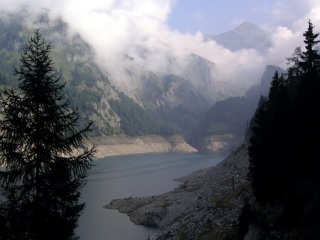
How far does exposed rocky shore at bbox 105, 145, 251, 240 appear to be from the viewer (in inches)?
2130

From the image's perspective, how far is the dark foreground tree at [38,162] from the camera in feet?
56.4

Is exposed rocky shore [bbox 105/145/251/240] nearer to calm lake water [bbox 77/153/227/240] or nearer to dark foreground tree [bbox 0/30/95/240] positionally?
calm lake water [bbox 77/153/227/240]

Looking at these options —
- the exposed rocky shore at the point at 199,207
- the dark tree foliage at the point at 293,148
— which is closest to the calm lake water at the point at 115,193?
the exposed rocky shore at the point at 199,207

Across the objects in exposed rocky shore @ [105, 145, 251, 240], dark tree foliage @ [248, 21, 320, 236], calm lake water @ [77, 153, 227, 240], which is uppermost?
dark tree foliage @ [248, 21, 320, 236]

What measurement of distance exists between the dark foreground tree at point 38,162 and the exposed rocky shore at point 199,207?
94.8ft

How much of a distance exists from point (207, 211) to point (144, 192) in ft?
217

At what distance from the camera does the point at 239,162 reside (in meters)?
96.4

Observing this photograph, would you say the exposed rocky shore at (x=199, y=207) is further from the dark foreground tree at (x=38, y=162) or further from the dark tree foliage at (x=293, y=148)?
the dark foreground tree at (x=38, y=162)

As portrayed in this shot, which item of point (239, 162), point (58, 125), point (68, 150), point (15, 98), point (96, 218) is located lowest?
point (96, 218)

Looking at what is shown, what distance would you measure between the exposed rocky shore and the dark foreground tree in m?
28.9

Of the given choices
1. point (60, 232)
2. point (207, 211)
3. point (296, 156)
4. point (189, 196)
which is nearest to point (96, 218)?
point (189, 196)

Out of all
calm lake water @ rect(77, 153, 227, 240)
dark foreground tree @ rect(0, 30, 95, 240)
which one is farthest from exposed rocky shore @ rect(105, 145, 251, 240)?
dark foreground tree @ rect(0, 30, 95, 240)

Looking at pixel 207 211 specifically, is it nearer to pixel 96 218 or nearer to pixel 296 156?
pixel 296 156

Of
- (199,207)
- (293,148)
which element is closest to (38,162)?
(293,148)
